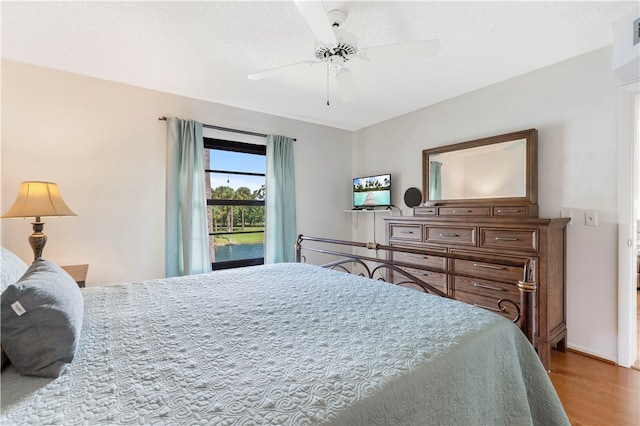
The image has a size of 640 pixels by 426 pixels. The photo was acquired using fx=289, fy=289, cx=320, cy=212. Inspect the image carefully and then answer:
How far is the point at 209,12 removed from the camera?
1845 millimetres

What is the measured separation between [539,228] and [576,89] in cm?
126

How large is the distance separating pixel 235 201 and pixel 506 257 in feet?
9.54

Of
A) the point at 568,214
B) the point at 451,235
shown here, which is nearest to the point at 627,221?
the point at 568,214

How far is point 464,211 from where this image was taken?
302 centimetres

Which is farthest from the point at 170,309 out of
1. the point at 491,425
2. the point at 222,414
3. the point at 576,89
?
the point at 576,89

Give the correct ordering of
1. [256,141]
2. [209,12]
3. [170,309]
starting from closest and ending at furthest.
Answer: [170,309] < [209,12] < [256,141]

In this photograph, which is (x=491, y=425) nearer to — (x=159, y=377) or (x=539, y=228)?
(x=159, y=377)

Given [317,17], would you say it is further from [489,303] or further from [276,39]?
[489,303]

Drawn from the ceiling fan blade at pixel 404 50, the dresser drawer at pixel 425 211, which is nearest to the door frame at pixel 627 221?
the dresser drawer at pixel 425 211

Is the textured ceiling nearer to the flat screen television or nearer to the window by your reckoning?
Result: the window

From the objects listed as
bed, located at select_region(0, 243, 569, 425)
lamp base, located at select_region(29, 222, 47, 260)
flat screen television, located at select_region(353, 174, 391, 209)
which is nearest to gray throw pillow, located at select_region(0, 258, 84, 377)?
bed, located at select_region(0, 243, 569, 425)

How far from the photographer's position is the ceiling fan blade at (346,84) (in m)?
2.04

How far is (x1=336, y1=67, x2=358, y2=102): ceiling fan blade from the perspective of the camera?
6.68 feet

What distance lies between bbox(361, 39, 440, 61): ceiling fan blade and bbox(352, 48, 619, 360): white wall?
5.29 feet
